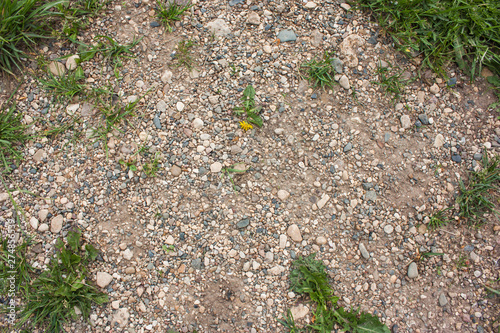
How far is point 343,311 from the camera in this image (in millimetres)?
2871

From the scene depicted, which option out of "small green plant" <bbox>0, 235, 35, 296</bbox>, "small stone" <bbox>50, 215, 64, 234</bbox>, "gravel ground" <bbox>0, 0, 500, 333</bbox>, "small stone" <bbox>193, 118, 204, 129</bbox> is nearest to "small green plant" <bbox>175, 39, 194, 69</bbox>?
"gravel ground" <bbox>0, 0, 500, 333</bbox>

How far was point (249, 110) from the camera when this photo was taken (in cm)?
322

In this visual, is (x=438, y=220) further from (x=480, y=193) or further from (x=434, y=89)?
(x=434, y=89)

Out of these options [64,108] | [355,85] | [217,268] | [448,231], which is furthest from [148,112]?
[448,231]

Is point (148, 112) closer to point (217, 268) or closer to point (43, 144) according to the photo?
point (43, 144)

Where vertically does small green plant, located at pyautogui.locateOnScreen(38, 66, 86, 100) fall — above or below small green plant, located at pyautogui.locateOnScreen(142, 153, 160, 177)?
above

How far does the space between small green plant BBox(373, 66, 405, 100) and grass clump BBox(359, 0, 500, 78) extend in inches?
11.9

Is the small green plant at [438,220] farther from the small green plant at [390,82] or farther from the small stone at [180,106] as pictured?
the small stone at [180,106]

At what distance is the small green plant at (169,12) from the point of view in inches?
134

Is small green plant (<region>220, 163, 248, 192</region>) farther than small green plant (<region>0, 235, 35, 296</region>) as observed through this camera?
Yes

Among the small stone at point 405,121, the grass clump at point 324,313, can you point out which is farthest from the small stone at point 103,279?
the small stone at point 405,121

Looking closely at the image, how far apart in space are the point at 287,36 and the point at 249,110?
0.92m

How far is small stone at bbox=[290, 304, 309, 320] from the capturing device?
2886 mm

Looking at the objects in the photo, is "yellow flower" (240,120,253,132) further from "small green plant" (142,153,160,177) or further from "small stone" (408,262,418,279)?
"small stone" (408,262,418,279)
